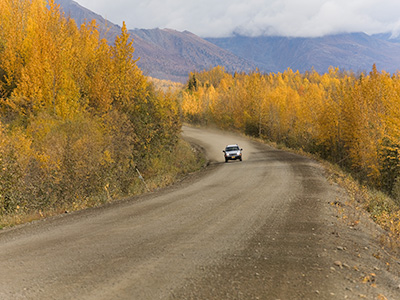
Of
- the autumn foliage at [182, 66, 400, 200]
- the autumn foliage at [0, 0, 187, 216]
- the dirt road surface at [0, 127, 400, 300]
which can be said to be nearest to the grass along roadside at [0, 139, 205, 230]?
the autumn foliage at [0, 0, 187, 216]

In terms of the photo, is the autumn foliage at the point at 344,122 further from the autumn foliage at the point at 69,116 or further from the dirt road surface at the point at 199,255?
the autumn foliage at the point at 69,116

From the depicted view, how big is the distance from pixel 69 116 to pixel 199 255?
42.5 ft

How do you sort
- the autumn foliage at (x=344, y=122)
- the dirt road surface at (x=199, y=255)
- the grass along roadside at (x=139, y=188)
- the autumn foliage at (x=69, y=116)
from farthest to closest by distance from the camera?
the autumn foliage at (x=344, y=122) → the autumn foliage at (x=69, y=116) → the grass along roadside at (x=139, y=188) → the dirt road surface at (x=199, y=255)

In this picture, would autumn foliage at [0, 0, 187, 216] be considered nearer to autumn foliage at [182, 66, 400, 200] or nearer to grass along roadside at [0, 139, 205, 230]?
grass along roadside at [0, 139, 205, 230]

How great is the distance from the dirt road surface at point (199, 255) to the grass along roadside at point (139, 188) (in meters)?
0.95

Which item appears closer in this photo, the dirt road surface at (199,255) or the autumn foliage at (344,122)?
the dirt road surface at (199,255)

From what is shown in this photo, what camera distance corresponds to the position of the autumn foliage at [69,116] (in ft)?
38.6

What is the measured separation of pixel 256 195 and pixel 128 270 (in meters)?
8.50

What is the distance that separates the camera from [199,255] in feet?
19.8

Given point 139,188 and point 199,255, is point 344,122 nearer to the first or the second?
point 139,188

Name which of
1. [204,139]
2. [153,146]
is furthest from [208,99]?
[153,146]

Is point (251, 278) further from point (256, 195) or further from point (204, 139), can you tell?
point (204, 139)

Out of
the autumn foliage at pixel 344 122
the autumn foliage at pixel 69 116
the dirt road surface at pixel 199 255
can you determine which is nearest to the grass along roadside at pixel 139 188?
the autumn foliage at pixel 69 116

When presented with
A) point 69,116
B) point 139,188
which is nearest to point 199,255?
point 139,188
